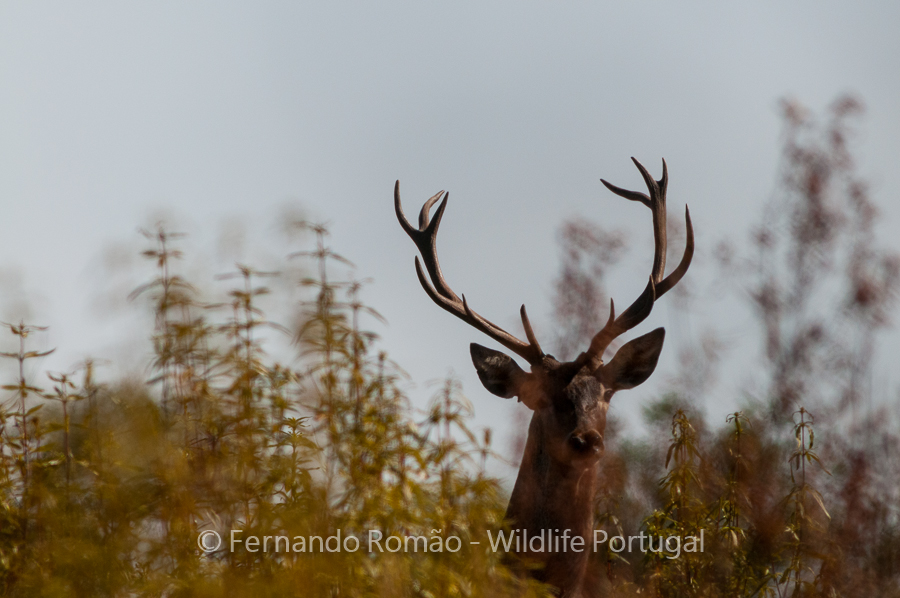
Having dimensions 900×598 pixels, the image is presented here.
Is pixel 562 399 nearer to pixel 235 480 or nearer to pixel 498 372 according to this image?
pixel 498 372

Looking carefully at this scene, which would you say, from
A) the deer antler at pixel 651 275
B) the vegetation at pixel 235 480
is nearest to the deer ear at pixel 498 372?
the deer antler at pixel 651 275

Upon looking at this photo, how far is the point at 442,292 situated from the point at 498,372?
691 millimetres

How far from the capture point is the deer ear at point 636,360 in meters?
5.40

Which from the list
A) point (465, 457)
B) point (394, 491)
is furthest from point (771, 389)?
point (394, 491)

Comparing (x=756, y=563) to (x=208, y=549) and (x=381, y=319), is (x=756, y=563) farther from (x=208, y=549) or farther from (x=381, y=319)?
(x=208, y=549)

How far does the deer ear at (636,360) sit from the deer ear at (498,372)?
0.53 m

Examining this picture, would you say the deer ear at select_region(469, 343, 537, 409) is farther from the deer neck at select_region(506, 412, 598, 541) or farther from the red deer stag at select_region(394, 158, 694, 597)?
the deer neck at select_region(506, 412, 598, 541)

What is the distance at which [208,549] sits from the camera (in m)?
2.63

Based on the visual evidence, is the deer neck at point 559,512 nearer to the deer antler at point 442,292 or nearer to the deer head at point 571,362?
the deer head at point 571,362

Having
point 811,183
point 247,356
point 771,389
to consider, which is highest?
point 811,183

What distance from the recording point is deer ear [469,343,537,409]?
5504mm

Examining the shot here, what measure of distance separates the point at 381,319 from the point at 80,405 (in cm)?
134

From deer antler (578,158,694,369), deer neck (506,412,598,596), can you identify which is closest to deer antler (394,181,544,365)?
deer antler (578,158,694,369)

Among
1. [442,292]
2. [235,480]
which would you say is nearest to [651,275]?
[442,292]
